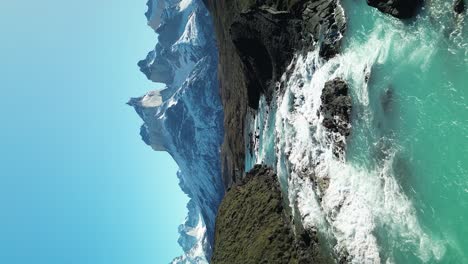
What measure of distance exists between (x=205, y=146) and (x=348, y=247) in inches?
4925

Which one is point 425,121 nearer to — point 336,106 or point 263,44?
point 336,106

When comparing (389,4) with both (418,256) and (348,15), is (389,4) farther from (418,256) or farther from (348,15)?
(418,256)

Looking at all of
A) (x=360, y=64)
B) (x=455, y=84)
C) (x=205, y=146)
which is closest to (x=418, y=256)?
(x=455, y=84)

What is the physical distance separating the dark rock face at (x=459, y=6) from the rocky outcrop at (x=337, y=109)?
10.6m

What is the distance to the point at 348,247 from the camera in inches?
1181

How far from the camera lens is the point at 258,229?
45.6m

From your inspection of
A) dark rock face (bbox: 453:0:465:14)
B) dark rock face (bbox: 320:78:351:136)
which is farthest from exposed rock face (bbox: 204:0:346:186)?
dark rock face (bbox: 453:0:465:14)

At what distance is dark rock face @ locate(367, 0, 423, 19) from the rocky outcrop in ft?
21.1

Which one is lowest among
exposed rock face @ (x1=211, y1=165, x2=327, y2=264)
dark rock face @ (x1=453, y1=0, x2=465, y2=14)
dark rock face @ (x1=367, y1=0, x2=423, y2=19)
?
exposed rock face @ (x1=211, y1=165, x2=327, y2=264)

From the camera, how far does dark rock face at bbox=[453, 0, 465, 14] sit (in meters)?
25.5

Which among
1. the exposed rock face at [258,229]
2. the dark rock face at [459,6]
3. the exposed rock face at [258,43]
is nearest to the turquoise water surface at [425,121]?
the dark rock face at [459,6]

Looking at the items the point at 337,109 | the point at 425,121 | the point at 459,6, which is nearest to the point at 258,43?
the point at 337,109

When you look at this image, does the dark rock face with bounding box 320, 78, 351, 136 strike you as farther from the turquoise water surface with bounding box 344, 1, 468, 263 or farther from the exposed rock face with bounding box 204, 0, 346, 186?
the exposed rock face with bounding box 204, 0, 346, 186

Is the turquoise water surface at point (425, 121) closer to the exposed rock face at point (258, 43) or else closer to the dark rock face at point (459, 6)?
the dark rock face at point (459, 6)
